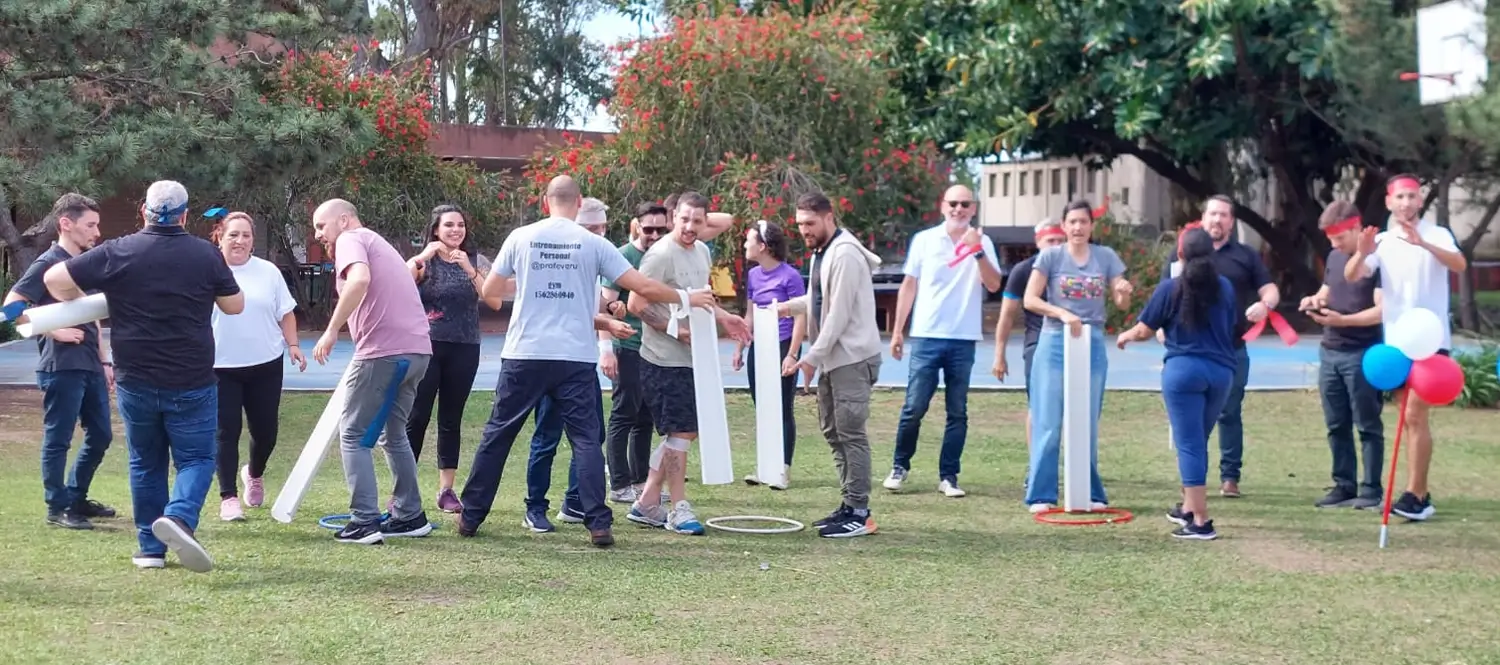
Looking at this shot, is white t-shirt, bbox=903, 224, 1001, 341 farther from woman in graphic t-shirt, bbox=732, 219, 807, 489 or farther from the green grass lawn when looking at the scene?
the green grass lawn

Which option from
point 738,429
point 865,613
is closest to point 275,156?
point 738,429

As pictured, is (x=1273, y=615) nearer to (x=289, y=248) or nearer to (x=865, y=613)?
(x=865, y=613)

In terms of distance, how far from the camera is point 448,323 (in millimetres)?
8195

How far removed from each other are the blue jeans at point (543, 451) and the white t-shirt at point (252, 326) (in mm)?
1477

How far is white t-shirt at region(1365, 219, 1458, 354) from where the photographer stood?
815 centimetres

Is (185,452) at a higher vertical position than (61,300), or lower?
lower

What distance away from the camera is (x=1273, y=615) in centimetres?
602

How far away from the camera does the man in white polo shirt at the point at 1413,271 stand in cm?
795

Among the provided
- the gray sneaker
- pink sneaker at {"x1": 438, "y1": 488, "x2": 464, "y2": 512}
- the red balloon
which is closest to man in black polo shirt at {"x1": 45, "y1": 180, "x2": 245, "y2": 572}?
pink sneaker at {"x1": 438, "y1": 488, "x2": 464, "y2": 512}

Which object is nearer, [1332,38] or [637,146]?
[1332,38]

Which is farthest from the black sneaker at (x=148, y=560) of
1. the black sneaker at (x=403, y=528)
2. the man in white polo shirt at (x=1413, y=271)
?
the man in white polo shirt at (x=1413, y=271)

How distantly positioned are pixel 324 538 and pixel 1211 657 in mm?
4215

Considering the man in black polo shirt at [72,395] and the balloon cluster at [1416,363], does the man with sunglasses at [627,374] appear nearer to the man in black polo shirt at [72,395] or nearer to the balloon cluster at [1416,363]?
the man in black polo shirt at [72,395]

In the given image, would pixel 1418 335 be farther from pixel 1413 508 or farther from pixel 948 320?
pixel 948 320
